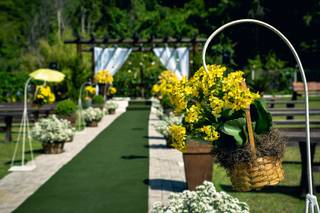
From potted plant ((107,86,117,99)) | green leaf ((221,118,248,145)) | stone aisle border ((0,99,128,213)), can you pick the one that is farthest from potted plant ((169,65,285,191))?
potted plant ((107,86,117,99))

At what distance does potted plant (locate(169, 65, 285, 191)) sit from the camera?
307 cm

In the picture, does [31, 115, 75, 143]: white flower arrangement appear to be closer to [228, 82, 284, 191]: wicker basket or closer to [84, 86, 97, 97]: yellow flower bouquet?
[228, 82, 284, 191]: wicker basket

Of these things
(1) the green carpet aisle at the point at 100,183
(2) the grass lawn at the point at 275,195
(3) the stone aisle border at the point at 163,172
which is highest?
(2) the grass lawn at the point at 275,195

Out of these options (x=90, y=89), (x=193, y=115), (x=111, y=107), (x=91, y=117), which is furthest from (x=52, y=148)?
(x=111, y=107)

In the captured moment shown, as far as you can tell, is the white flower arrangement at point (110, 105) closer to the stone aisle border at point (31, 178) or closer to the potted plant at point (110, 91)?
the potted plant at point (110, 91)

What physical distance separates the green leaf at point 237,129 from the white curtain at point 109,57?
81.6 feet

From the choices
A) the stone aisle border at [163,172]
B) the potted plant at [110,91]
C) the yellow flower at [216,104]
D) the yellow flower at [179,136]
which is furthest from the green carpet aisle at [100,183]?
the potted plant at [110,91]

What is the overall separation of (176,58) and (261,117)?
2513 cm

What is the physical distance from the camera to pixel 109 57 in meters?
28.1

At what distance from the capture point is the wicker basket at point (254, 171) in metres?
3.10

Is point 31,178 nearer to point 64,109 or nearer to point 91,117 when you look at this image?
point 64,109

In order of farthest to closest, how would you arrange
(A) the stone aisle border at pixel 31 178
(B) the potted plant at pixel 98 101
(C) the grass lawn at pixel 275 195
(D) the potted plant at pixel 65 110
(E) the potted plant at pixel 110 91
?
(E) the potted plant at pixel 110 91 < (B) the potted plant at pixel 98 101 < (D) the potted plant at pixel 65 110 < (A) the stone aisle border at pixel 31 178 < (C) the grass lawn at pixel 275 195

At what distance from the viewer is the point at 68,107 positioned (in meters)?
Result: 17.4

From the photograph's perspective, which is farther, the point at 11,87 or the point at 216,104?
the point at 11,87
